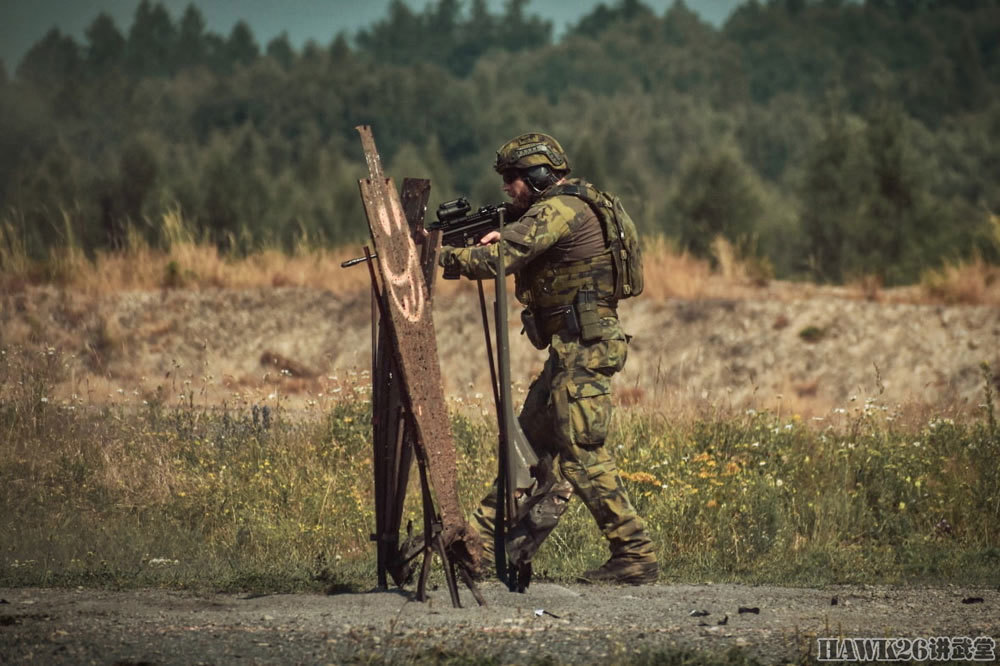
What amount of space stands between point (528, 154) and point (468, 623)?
2554 millimetres

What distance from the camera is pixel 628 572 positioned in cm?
758

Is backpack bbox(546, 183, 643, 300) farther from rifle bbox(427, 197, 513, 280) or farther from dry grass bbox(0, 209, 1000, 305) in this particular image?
dry grass bbox(0, 209, 1000, 305)

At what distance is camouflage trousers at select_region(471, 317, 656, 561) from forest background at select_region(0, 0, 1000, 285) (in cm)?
542

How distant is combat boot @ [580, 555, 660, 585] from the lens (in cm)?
757

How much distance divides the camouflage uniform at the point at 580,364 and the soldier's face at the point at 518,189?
10 cm

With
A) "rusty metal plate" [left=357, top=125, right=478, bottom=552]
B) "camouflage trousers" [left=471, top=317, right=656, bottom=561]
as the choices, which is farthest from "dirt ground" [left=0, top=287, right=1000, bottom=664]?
"rusty metal plate" [left=357, top=125, right=478, bottom=552]

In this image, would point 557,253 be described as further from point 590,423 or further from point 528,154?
point 590,423

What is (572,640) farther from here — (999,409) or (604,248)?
(999,409)

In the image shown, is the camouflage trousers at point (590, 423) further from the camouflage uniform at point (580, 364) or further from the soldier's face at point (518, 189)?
the soldier's face at point (518, 189)

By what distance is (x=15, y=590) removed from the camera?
7.32 metres

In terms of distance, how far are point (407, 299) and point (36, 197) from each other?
29591mm

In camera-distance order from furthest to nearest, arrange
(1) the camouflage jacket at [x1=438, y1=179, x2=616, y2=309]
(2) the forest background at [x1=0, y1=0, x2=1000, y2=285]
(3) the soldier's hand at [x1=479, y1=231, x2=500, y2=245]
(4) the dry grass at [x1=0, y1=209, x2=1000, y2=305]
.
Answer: (2) the forest background at [x1=0, y1=0, x2=1000, y2=285] → (4) the dry grass at [x1=0, y1=209, x2=1000, y2=305] → (1) the camouflage jacket at [x1=438, y1=179, x2=616, y2=309] → (3) the soldier's hand at [x1=479, y1=231, x2=500, y2=245]

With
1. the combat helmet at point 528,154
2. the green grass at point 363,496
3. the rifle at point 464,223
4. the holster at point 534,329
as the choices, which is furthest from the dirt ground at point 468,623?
the combat helmet at point 528,154

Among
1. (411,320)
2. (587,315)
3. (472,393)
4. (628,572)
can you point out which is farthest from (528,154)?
(472,393)
